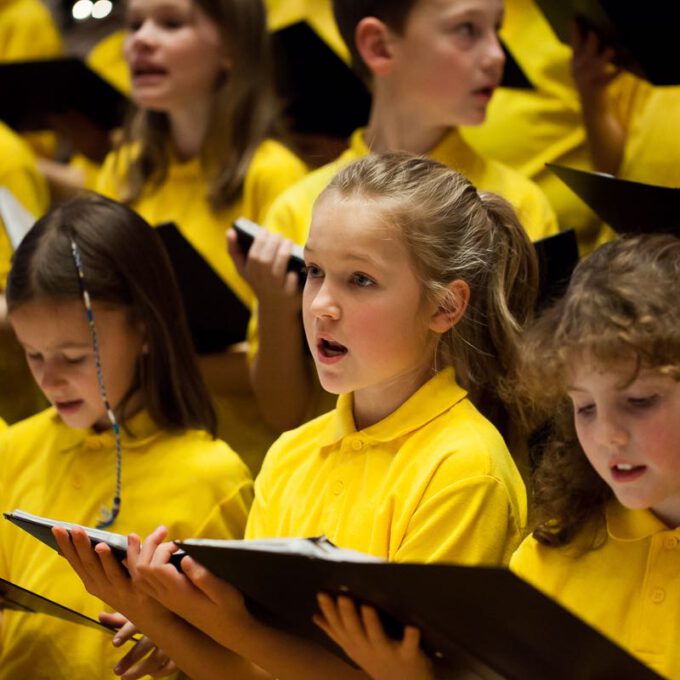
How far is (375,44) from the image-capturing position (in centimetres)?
265

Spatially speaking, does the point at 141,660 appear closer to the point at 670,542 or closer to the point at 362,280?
the point at 362,280

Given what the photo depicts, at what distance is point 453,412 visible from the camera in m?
1.78

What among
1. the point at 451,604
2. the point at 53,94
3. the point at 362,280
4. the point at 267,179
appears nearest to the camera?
the point at 451,604

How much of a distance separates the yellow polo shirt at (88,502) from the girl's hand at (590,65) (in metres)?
1.02

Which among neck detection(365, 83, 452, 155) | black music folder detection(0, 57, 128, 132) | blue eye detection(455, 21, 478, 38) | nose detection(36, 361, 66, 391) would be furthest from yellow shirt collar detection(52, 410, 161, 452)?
black music folder detection(0, 57, 128, 132)

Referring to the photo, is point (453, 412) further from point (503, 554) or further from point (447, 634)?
point (447, 634)

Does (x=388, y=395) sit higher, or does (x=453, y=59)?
(x=453, y=59)

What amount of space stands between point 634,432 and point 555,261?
2.09ft

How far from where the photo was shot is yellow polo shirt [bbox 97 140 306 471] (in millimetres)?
2680

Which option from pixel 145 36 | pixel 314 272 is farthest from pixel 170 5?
pixel 314 272

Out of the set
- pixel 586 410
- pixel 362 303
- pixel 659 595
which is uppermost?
pixel 362 303

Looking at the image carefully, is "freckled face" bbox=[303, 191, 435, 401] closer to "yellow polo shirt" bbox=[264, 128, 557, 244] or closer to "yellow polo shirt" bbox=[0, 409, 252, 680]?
"yellow polo shirt" bbox=[0, 409, 252, 680]

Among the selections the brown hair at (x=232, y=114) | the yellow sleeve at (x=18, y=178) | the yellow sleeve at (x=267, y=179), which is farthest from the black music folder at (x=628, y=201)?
the yellow sleeve at (x=18, y=178)

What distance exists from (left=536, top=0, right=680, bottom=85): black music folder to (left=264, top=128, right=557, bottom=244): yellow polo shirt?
0.92ft
